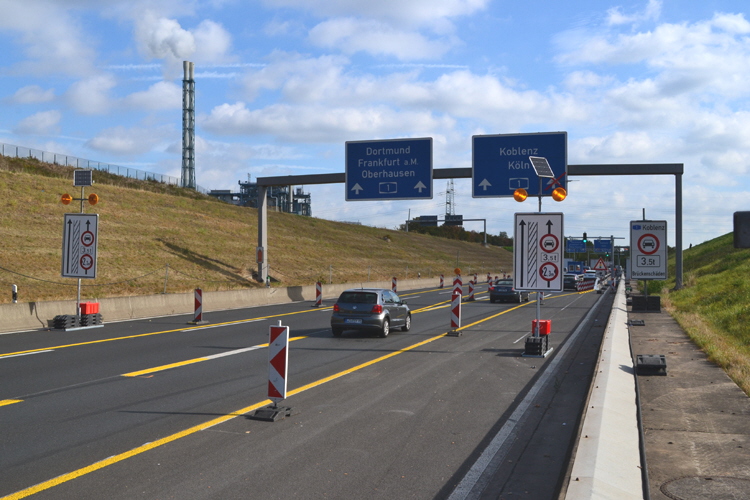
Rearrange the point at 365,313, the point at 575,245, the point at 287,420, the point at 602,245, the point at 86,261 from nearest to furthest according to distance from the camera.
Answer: the point at 287,420 → the point at 365,313 → the point at 86,261 → the point at 602,245 → the point at 575,245

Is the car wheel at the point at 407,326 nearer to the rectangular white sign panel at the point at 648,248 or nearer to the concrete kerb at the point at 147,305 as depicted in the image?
the concrete kerb at the point at 147,305

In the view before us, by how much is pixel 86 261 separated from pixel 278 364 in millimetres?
14686

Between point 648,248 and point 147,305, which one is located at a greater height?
point 648,248

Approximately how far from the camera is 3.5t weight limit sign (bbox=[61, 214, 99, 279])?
69.2ft

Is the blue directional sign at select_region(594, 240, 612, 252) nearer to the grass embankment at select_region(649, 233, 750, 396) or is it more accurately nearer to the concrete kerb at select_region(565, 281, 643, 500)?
the grass embankment at select_region(649, 233, 750, 396)

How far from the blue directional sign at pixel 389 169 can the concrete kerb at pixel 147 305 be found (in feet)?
21.8

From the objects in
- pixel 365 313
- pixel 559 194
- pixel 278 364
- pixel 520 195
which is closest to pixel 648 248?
pixel 520 195

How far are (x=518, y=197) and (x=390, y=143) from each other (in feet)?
43.7

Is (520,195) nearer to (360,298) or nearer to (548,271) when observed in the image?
(548,271)

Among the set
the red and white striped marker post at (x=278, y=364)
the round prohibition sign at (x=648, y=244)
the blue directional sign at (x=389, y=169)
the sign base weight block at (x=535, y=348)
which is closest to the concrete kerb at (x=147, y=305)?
the blue directional sign at (x=389, y=169)

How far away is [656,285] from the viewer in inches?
1631

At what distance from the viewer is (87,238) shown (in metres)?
21.2

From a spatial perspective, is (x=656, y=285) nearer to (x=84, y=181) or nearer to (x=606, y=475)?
(x=84, y=181)

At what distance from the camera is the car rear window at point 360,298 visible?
18.9m
